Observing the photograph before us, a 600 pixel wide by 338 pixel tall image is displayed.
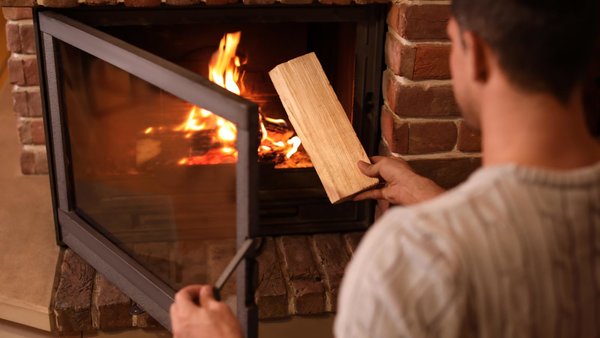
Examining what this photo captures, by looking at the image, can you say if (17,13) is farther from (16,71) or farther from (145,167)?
(145,167)

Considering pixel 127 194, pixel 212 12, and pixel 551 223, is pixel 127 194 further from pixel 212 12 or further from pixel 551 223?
pixel 551 223

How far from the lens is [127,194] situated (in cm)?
188

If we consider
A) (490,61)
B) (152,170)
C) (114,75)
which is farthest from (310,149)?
(490,61)

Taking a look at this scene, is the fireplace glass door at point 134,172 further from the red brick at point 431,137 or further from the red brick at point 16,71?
the red brick at point 431,137

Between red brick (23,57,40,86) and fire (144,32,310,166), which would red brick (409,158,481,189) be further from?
red brick (23,57,40,86)

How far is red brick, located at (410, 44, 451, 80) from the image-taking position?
1.77 m

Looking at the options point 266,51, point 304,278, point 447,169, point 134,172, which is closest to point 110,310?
point 134,172

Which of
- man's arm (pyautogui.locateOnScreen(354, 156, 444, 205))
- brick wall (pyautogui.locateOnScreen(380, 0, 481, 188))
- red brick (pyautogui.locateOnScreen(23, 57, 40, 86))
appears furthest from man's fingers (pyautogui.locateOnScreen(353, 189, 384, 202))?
red brick (pyautogui.locateOnScreen(23, 57, 40, 86))

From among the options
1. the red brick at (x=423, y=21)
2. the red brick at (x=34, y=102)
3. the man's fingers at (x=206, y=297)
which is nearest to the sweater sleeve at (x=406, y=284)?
the man's fingers at (x=206, y=297)

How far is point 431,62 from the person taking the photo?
5.85 feet

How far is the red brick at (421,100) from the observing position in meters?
1.81

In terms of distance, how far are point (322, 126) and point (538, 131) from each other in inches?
37.3

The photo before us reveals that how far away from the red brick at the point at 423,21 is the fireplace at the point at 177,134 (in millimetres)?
121

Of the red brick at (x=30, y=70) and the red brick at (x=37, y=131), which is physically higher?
the red brick at (x=30, y=70)
